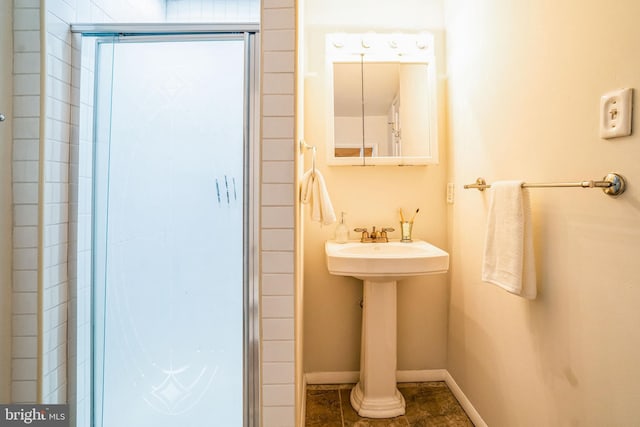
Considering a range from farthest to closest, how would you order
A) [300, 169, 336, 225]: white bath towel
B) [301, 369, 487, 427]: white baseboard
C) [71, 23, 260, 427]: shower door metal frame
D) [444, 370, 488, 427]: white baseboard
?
[301, 369, 487, 427]: white baseboard, [444, 370, 488, 427]: white baseboard, [300, 169, 336, 225]: white bath towel, [71, 23, 260, 427]: shower door metal frame

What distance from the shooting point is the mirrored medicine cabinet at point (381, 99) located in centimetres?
182

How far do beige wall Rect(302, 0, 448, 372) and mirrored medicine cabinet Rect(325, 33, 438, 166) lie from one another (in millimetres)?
78

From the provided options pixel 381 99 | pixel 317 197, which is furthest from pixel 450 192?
pixel 317 197

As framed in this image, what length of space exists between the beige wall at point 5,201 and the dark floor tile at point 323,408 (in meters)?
1.22

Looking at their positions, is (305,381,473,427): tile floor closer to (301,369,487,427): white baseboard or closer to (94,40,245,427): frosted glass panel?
(301,369,487,427): white baseboard

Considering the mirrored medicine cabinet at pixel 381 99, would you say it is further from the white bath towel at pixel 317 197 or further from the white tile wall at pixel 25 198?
the white tile wall at pixel 25 198

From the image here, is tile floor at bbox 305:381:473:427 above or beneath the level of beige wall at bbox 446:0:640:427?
beneath

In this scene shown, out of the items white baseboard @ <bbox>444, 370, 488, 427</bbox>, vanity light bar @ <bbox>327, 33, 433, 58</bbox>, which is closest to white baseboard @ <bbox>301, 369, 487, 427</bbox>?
white baseboard @ <bbox>444, 370, 488, 427</bbox>

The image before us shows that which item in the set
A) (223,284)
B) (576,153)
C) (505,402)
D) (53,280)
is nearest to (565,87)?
(576,153)

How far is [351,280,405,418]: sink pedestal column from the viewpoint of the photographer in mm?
1609

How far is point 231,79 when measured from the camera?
1.26 metres

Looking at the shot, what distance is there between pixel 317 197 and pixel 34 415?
1.30 metres

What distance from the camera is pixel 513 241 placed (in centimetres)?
110

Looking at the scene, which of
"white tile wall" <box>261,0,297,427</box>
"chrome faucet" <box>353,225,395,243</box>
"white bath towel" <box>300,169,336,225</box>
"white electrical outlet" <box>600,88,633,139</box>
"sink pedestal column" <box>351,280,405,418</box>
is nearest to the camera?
"white electrical outlet" <box>600,88,633,139</box>
